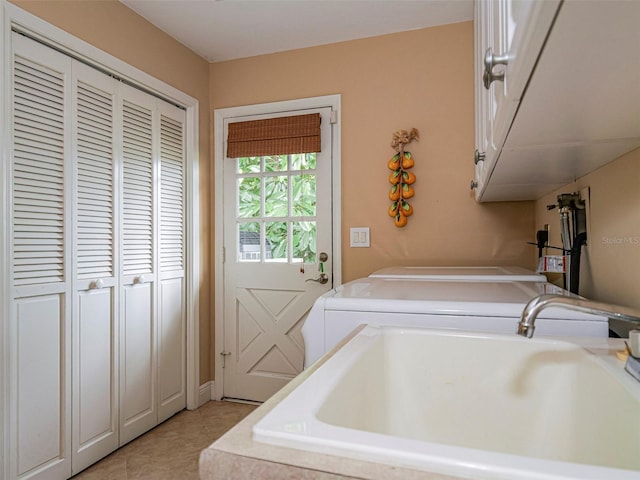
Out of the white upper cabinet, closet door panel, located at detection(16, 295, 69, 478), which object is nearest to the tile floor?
closet door panel, located at detection(16, 295, 69, 478)

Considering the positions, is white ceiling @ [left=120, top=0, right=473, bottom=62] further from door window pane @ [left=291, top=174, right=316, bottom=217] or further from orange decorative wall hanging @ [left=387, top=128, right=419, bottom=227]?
door window pane @ [left=291, top=174, right=316, bottom=217]

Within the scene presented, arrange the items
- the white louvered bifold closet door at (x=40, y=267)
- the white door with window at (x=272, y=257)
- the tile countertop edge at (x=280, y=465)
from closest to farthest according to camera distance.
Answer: the tile countertop edge at (x=280, y=465), the white louvered bifold closet door at (x=40, y=267), the white door with window at (x=272, y=257)

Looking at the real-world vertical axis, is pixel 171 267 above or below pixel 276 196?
below

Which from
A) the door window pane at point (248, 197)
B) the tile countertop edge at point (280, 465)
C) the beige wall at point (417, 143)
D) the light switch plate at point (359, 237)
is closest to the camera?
the tile countertop edge at point (280, 465)

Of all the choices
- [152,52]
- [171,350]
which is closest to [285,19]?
[152,52]

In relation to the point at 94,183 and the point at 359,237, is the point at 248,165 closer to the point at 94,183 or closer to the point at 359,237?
the point at 359,237

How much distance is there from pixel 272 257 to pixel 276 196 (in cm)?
41

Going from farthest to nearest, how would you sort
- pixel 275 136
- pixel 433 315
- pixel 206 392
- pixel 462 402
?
pixel 206 392 → pixel 275 136 → pixel 433 315 → pixel 462 402

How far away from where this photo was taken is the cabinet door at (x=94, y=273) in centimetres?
185

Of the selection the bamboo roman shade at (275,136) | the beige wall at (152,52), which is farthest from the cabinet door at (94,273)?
the bamboo roman shade at (275,136)

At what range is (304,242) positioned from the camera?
261 centimetres

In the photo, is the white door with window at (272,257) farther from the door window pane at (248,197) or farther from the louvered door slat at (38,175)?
the louvered door slat at (38,175)

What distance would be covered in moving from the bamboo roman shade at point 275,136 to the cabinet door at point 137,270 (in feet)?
1.86

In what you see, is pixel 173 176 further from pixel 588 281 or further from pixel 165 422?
pixel 588 281
